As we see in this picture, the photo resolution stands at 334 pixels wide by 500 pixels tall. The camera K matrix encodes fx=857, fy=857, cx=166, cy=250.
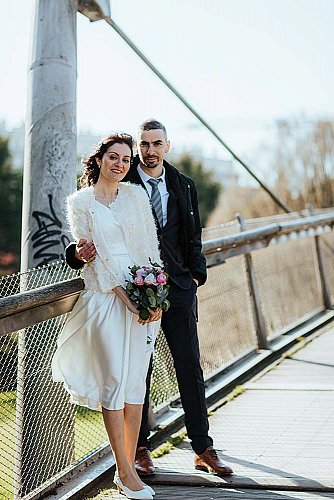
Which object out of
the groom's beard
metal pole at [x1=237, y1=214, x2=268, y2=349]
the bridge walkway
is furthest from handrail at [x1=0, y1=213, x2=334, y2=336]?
metal pole at [x1=237, y1=214, x2=268, y2=349]

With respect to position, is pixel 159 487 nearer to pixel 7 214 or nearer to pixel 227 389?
pixel 227 389

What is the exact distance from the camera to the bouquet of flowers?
12.9ft

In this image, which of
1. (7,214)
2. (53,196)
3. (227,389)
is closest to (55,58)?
(53,196)

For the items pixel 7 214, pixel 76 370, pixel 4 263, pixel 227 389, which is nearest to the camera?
pixel 76 370

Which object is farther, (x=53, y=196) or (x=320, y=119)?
(x=320, y=119)

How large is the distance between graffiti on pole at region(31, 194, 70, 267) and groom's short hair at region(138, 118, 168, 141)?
25.6 inches

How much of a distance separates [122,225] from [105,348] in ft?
1.92

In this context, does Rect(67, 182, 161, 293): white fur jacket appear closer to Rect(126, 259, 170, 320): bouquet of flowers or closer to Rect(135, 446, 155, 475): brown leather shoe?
Rect(126, 259, 170, 320): bouquet of flowers

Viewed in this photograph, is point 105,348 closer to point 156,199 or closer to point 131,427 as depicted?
point 131,427

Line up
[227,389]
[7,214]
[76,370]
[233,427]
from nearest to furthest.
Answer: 1. [76,370]
2. [233,427]
3. [227,389]
4. [7,214]

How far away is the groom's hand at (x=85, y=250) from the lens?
12.9ft

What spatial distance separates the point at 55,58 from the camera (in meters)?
4.71

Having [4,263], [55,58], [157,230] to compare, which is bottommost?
[4,263]

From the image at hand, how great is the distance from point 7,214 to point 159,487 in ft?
63.3
